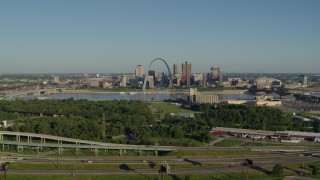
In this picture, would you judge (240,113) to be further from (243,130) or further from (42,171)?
(42,171)

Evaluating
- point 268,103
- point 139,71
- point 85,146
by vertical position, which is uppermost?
point 139,71

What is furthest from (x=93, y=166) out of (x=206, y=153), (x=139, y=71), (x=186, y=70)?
(x=139, y=71)

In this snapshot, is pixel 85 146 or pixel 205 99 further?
pixel 205 99

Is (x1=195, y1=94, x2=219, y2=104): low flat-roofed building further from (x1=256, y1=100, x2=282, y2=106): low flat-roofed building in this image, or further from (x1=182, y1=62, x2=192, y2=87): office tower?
(x1=182, y1=62, x2=192, y2=87): office tower

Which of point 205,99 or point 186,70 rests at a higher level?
point 186,70

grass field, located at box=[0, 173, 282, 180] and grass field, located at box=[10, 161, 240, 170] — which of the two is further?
grass field, located at box=[10, 161, 240, 170]

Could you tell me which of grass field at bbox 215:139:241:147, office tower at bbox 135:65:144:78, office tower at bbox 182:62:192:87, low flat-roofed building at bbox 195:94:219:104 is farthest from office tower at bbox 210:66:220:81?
grass field at bbox 215:139:241:147

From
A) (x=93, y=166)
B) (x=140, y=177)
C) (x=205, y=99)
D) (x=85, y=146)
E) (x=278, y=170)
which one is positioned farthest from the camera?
(x=205, y=99)

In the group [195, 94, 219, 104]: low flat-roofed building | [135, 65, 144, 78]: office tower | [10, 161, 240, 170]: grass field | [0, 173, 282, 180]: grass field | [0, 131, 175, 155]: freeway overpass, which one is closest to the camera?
[0, 173, 282, 180]: grass field

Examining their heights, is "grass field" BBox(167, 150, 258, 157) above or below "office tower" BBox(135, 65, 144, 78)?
below

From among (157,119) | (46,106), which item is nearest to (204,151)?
(157,119)

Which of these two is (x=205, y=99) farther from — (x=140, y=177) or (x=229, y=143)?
(x=140, y=177)
